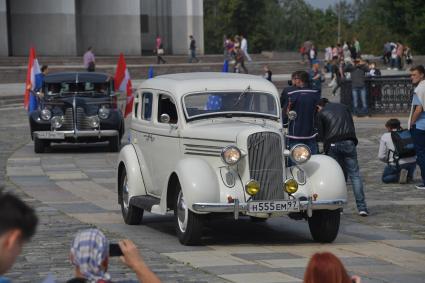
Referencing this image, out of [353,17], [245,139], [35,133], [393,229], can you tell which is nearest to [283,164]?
[245,139]

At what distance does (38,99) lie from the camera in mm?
25688

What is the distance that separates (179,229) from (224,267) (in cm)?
182

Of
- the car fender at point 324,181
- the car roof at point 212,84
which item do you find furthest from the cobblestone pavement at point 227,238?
the car roof at point 212,84

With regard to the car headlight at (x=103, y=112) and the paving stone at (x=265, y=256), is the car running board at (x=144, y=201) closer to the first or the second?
the paving stone at (x=265, y=256)

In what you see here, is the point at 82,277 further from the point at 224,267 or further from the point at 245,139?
the point at 245,139

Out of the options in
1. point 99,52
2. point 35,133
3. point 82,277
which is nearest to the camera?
point 82,277

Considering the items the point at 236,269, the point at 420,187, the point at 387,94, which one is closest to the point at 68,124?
the point at 420,187

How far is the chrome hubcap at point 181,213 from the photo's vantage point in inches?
485

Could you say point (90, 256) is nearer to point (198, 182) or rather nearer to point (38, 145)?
point (198, 182)

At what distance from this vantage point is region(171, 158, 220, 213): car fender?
12.0 meters

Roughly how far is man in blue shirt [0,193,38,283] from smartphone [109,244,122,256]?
70 centimetres

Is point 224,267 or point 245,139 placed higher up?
point 245,139

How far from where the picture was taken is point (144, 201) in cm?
1362

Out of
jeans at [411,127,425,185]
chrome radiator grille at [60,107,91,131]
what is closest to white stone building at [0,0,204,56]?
chrome radiator grille at [60,107,91,131]
